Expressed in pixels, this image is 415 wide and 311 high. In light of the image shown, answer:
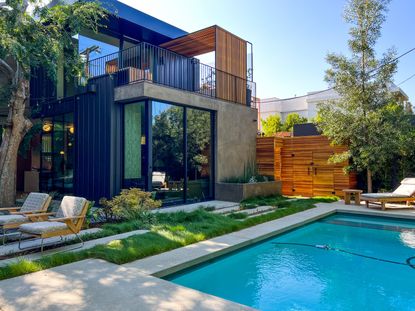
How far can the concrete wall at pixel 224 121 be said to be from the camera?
893cm

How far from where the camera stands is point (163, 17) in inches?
515

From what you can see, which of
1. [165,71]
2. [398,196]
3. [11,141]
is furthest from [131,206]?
[398,196]

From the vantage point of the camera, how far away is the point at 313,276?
486 cm

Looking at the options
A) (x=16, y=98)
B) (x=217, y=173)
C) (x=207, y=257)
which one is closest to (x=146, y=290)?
(x=207, y=257)

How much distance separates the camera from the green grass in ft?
14.3

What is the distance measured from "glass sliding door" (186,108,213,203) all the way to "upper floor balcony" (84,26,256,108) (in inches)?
36.5

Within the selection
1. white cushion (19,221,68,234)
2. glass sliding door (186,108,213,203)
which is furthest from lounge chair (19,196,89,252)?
glass sliding door (186,108,213,203)

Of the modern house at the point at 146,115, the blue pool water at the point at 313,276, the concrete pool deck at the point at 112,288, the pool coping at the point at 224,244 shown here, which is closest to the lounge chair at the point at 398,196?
the pool coping at the point at 224,244

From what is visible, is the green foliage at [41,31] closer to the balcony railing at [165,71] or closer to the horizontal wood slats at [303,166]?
the balcony railing at [165,71]

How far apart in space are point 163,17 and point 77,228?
33.9 feet

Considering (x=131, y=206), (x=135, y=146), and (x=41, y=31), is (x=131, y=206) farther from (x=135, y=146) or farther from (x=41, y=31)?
(x=41, y=31)

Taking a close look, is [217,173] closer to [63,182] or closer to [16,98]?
[63,182]

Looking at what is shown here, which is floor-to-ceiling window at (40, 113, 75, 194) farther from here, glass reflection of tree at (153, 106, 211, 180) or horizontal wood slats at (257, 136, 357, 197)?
horizontal wood slats at (257, 136, 357, 197)

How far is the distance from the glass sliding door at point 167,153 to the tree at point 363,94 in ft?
18.1
